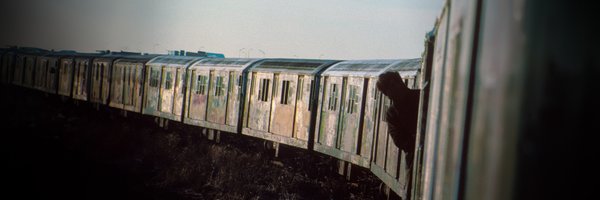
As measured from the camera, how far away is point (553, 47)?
1.12m

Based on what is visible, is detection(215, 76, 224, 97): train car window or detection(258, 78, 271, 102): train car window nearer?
detection(258, 78, 271, 102): train car window

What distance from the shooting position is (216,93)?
621 inches

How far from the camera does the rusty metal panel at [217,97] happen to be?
1539 cm

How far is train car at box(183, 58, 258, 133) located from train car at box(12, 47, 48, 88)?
48.7ft

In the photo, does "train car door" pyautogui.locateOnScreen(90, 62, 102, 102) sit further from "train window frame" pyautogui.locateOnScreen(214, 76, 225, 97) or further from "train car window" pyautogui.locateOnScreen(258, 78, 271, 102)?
"train car window" pyautogui.locateOnScreen(258, 78, 271, 102)

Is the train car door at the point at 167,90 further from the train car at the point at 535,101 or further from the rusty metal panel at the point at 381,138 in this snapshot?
the train car at the point at 535,101

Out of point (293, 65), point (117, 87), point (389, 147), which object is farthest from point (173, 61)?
point (389, 147)

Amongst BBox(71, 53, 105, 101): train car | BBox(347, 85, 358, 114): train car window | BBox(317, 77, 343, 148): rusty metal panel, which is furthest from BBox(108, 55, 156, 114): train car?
BBox(347, 85, 358, 114): train car window

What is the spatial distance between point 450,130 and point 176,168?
9.79 m

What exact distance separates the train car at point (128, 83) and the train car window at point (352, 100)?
36.3ft

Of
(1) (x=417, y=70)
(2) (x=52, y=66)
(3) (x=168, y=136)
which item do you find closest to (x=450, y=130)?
(1) (x=417, y=70)

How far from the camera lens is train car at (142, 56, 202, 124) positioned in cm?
1761

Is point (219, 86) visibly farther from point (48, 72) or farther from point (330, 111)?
point (48, 72)

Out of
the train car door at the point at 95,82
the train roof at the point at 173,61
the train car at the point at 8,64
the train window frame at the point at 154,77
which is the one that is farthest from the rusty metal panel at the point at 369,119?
the train car at the point at 8,64
